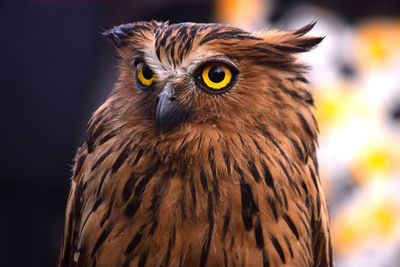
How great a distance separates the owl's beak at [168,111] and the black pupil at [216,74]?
108 millimetres

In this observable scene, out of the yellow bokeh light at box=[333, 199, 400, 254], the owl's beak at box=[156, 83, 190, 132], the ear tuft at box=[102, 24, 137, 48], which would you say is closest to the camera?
the owl's beak at box=[156, 83, 190, 132]

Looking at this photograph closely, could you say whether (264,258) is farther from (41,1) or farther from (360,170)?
(41,1)

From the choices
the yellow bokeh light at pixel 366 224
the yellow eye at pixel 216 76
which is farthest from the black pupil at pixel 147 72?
the yellow bokeh light at pixel 366 224

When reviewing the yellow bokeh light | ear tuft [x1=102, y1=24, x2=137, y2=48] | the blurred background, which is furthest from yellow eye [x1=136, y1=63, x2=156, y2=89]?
the yellow bokeh light

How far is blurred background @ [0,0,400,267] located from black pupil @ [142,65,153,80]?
1846 millimetres

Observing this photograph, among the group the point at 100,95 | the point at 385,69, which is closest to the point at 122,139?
the point at 100,95

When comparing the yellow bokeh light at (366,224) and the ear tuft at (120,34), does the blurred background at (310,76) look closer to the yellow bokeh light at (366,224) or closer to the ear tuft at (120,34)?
the yellow bokeh light at (366,224)

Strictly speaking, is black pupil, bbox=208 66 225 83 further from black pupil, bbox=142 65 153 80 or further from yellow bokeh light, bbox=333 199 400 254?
yellow bokeh light, bbox=333 199 400 254

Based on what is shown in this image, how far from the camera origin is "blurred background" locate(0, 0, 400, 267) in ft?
11.1

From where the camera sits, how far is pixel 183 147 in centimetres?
138

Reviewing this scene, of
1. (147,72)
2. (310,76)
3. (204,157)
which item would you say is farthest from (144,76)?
(310,76)

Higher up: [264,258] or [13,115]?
[264,258]

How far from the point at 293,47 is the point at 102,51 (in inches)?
92.1

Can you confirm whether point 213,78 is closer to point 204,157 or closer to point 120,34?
point 204,157
